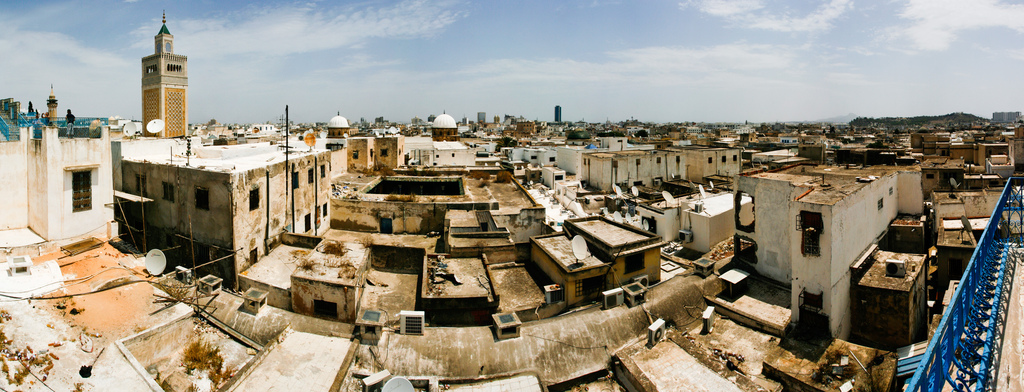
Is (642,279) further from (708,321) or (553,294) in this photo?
(553,294)

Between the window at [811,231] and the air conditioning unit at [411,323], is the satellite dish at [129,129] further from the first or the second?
the window at [811,231]

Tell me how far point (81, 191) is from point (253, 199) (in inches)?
184

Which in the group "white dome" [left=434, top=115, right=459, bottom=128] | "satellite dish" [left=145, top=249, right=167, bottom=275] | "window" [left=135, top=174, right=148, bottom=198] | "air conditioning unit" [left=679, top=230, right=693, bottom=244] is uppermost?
"white dome" [left=434, top=115, right=459, bottom=128]

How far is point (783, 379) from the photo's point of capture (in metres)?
11.3

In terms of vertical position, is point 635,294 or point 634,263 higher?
point 634,263

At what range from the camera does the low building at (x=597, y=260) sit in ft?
52.1

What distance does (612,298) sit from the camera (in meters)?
14.5

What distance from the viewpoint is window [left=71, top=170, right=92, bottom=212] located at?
1506 cm

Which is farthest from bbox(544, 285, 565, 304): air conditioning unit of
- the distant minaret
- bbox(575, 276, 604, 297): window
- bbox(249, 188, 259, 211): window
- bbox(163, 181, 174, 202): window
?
the distant minaret

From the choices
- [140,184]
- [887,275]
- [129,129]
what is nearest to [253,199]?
[140,184]

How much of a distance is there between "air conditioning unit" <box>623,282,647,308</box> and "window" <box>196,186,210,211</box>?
12.6 metres

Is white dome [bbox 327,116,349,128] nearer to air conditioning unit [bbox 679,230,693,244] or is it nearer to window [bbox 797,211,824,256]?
air conditioning unit [bbox 679,230,693,244]

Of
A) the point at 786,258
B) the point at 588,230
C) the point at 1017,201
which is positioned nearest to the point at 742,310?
the point at 786,258

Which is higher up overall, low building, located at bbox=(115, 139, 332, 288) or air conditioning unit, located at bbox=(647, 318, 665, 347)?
low building, located at bbox=(115, 139, 332, 288)
